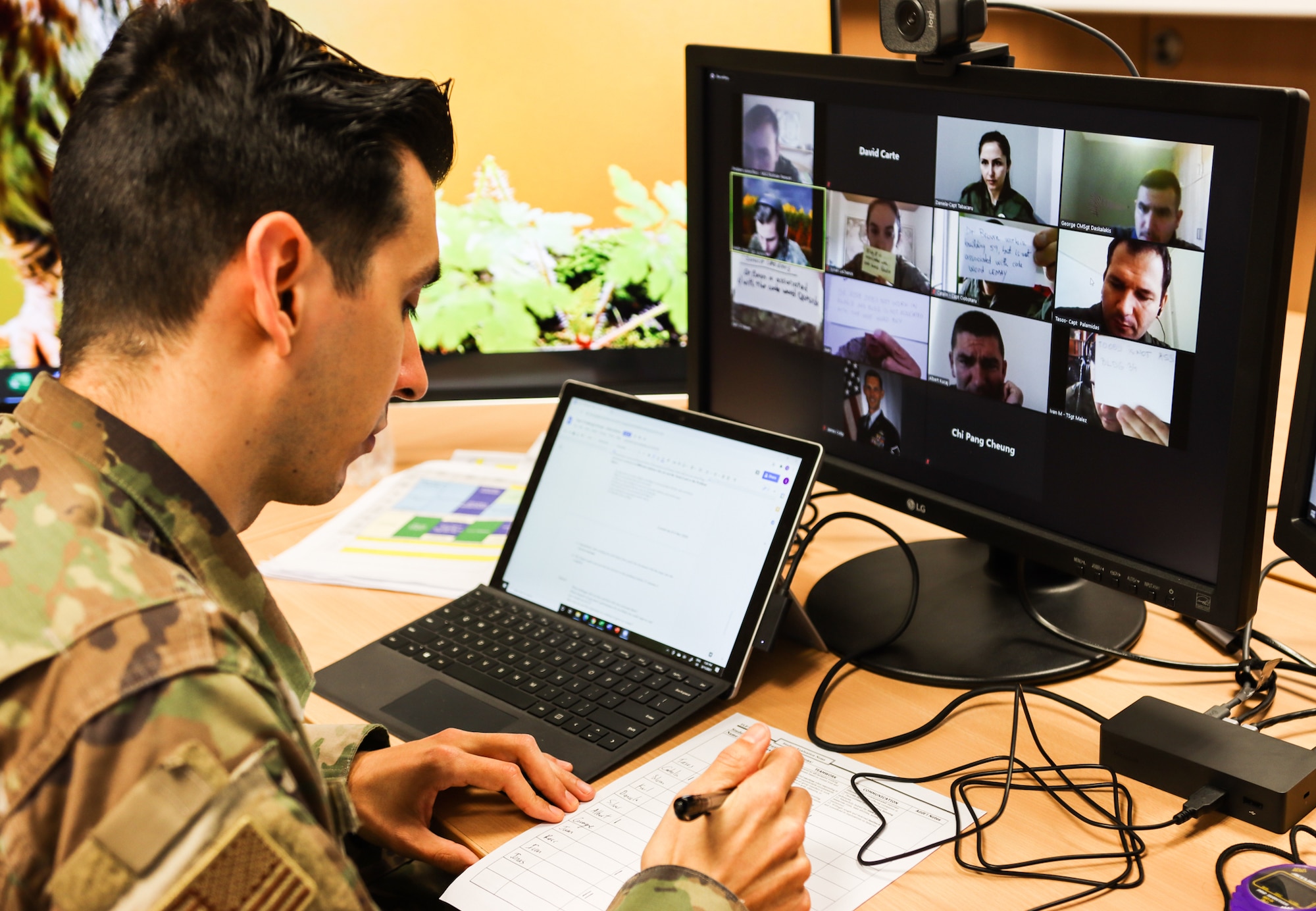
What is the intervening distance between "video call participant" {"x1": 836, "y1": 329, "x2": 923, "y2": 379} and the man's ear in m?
0.54

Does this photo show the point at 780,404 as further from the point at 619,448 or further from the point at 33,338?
the point at 33,338

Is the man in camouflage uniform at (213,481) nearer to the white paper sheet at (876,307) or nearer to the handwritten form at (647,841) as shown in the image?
the handwritten form at (647,841)

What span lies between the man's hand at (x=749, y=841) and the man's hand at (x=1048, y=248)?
0.43 m

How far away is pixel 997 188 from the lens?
3.11 feet

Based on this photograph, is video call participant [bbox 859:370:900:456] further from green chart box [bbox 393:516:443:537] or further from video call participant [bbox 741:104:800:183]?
green chart box [bbox 393:516:443:537]

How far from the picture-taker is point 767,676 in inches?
41.3

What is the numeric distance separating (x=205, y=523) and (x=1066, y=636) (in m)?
0.72

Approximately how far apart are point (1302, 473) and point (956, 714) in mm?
315

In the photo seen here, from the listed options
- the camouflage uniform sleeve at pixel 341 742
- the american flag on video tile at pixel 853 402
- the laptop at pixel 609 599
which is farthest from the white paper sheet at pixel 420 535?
the american flag on video tile at pixel 853 402

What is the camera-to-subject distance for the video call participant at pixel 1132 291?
86cm

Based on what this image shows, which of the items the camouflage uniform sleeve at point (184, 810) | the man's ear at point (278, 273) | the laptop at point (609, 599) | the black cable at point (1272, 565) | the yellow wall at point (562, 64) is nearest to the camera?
the camouflage uniform sleeve at point (184, 810)

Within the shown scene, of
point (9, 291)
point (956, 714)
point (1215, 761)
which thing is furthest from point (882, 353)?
point (9, 291)

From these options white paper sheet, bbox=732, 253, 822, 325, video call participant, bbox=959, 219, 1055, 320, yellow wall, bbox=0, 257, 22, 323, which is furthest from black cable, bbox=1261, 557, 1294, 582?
yellow wall, bbox=0, 257, 22, 323

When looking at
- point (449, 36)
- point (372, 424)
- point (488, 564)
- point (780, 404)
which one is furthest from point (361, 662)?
point (449, 36)
